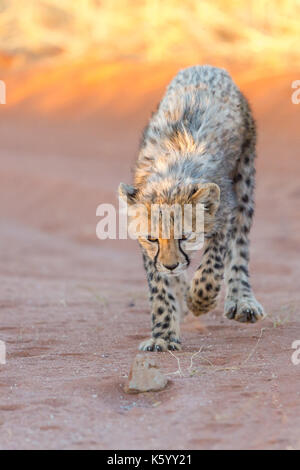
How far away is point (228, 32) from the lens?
27.1 meters

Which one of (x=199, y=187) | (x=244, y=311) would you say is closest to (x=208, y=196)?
(x=199, y=187)

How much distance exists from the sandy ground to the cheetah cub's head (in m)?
0.60

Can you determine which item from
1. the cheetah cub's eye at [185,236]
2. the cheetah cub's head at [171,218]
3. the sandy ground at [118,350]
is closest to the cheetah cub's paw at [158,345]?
the sandy ground at [118,350]

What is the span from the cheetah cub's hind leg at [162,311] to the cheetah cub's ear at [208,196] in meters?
0.55

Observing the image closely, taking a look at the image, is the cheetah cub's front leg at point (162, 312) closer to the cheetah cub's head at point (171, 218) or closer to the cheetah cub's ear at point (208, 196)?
the cheetah cub's head at point (171, 218)

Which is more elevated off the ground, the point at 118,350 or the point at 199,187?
the point at 199,187

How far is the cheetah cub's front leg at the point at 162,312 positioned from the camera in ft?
17.4

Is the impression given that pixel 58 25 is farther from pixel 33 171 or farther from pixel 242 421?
pixel 242 421

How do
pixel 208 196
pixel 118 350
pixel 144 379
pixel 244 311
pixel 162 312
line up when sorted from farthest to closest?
pixel 244 311 → pixel 162 312 → pixel 118 350 → pixel 208 196 → pixel 144 379

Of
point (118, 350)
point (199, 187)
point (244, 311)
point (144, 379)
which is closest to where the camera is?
point (144, 379)

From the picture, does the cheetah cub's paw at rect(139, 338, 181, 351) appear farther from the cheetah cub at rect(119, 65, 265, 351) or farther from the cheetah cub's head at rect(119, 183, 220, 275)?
the cheetah cub's head at rect(119, 183, 220, 275)

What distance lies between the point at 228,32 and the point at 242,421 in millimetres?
24856

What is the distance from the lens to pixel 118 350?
5.27 metres

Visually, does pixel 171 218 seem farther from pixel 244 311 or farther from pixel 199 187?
pixel 244 311
